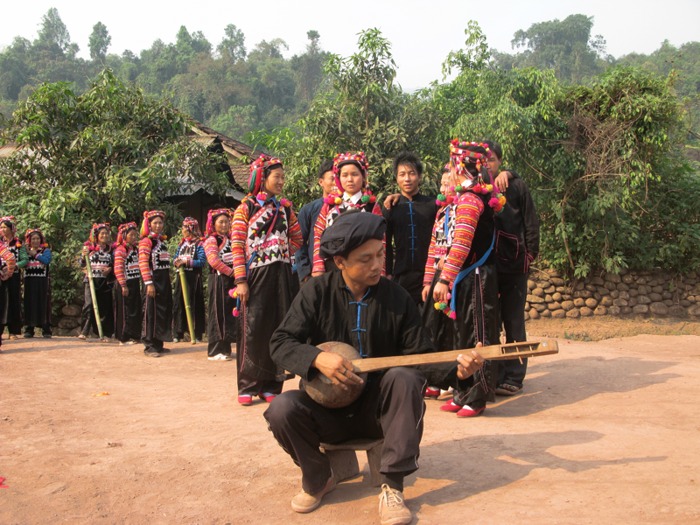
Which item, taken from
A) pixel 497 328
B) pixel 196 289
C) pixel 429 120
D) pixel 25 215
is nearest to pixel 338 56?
pixel 429 120

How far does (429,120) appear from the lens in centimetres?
1277

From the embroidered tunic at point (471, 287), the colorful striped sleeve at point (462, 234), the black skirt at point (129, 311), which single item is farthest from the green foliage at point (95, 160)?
the colorful striped sleeve at point (462, 234)

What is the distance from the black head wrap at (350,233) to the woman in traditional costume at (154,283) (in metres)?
6.76

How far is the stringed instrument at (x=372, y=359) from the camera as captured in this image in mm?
3299

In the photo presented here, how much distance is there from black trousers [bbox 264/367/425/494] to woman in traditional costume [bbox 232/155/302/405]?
238 centimetres

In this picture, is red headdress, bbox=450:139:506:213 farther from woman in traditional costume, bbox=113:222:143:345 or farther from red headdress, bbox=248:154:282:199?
woman in traditional costume, bbox=113:222:143:345

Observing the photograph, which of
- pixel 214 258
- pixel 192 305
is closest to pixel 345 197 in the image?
pixel 214 258

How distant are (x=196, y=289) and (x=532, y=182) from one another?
269 inches

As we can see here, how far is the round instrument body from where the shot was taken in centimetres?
343

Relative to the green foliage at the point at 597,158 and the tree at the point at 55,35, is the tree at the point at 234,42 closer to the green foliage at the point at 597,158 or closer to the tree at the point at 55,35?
the tree at the point at 55,35

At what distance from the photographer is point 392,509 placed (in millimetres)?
3271

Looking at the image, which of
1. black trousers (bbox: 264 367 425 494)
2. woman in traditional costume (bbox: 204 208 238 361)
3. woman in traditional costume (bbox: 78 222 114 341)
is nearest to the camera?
black trousers (bbox: 264 367 425 494)

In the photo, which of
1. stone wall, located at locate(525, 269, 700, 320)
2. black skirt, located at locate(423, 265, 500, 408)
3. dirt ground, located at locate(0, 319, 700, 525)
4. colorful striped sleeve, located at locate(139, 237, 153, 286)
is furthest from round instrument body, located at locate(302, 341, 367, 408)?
stone wall, located at locate(525, 269, 700, 320)

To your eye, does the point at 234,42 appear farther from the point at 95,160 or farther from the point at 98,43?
the point at 95,160
